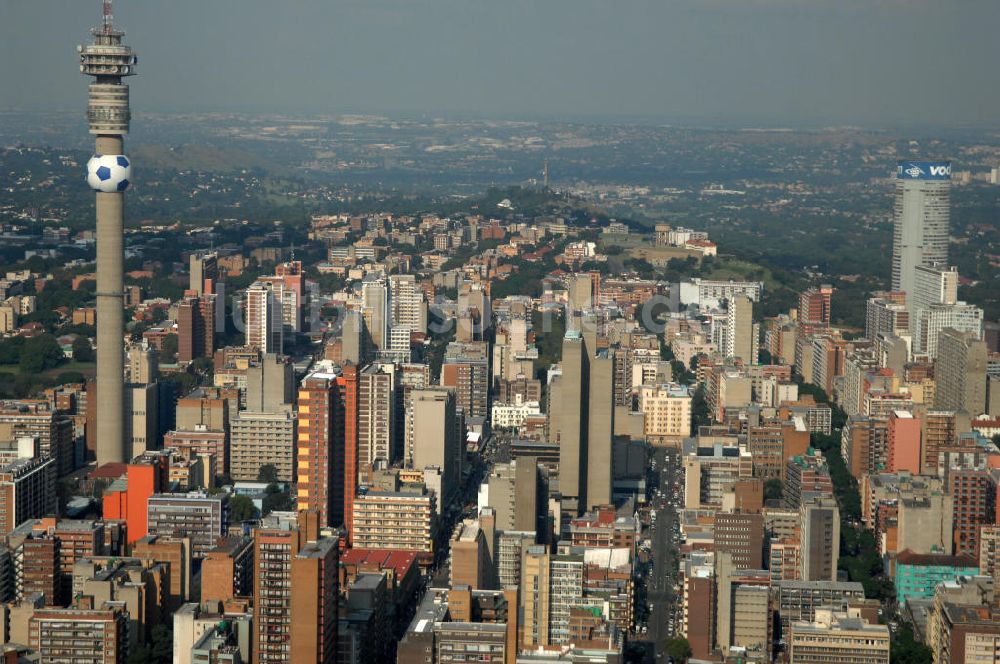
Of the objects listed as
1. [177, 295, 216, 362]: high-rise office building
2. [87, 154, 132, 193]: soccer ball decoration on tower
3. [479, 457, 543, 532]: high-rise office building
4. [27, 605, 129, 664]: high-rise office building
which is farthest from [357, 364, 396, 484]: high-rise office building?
[177, 295, 216, 362]: high-rise office building

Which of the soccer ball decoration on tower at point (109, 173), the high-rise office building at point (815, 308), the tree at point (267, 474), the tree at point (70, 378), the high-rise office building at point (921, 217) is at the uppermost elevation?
the soccer ball decoration on tower at point (109, 173)

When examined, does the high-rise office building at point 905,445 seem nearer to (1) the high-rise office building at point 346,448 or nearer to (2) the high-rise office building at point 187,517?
(1) the high-rise office building at point 346,448

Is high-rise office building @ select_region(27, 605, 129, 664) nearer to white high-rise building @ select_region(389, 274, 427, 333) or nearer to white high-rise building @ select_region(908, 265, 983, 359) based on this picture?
white high-rise building @ select_region(908, 265, 983, 359)

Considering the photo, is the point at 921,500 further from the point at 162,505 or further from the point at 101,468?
the point at 101,468

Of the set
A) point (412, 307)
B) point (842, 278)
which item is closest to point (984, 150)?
point (842, 278)

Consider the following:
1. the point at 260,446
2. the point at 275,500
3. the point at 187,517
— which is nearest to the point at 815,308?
the point at 260,446

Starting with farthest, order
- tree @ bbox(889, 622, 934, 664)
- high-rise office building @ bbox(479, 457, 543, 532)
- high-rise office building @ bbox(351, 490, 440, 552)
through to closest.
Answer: high-rise office building @ bbox(351, 490, 440, 552), high-rise office building @ bbox(479, 457, 543, 532), tree @ bbox(889, 622, 934, 664)

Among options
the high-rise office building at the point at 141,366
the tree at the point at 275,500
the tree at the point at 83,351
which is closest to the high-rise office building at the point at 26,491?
the tree at the point at 275,500

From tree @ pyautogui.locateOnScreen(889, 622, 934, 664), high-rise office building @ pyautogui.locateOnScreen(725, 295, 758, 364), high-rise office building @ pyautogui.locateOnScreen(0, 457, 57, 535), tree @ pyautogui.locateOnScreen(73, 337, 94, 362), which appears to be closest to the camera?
tree @ pyautogui.locateOnScreen(889, 622, 934, 664)
